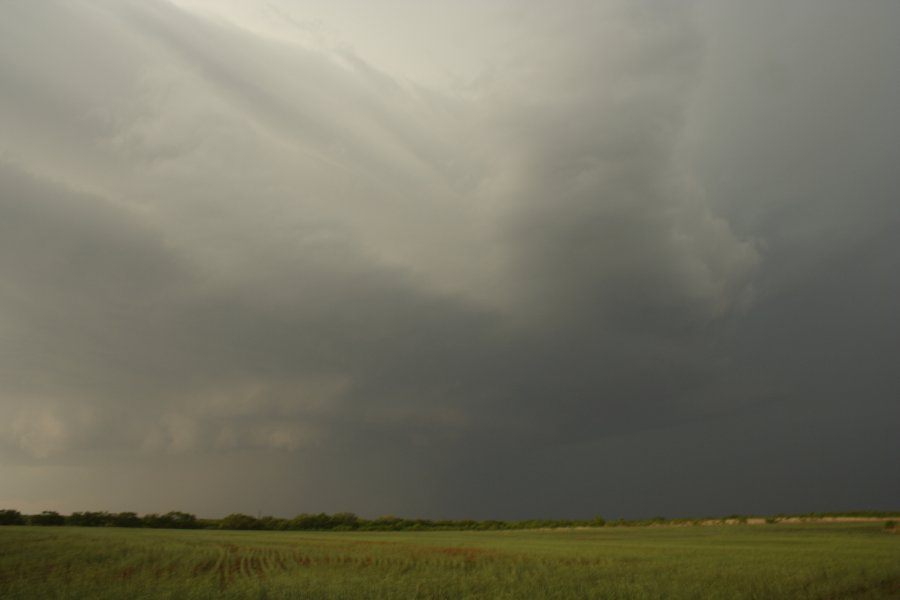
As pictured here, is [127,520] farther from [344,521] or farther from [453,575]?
[453,575]

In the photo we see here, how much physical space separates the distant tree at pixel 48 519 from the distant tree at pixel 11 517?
142 centimetres

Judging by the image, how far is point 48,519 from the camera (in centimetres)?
11656

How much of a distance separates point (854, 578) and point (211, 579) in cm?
2652

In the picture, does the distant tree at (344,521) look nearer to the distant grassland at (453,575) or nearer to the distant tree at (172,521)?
the distant tree at (172,521)

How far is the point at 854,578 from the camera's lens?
25.0 metres

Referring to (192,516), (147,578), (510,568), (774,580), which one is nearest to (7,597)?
(147,578)

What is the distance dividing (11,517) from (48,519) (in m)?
6.04

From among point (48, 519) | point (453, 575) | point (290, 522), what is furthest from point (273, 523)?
point (453, 575)

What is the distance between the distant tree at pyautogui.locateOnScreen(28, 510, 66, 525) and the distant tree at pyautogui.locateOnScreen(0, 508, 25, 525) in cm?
142

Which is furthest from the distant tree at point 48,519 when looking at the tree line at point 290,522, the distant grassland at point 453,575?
the distant grassland at point 453,575

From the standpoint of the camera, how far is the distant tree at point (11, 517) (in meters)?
111

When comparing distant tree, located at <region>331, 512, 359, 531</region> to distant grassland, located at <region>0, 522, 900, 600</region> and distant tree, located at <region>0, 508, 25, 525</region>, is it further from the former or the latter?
distant grassland, located at <region>0, 522, 900, 600</region>

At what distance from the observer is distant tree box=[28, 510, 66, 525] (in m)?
114

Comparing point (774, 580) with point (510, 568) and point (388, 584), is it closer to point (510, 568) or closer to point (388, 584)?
point (510, 568)
